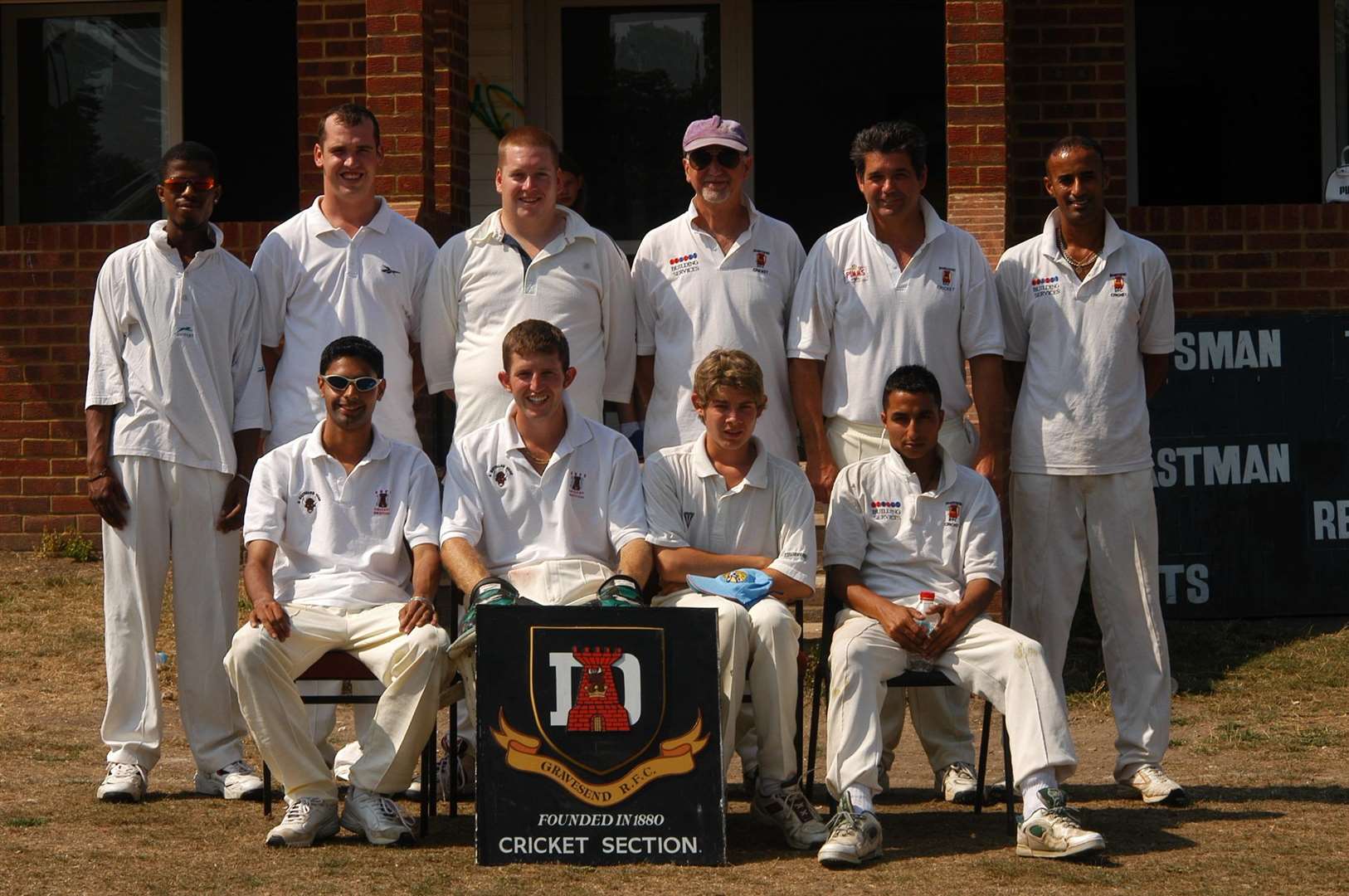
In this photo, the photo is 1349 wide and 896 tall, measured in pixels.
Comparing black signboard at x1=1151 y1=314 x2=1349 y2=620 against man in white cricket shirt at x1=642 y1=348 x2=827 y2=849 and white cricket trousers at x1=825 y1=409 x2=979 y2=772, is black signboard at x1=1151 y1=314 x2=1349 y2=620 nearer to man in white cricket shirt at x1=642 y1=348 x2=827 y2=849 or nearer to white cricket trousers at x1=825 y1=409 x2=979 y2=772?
white cricket trousers at x1=825 y1=409 x2=979 y2=772

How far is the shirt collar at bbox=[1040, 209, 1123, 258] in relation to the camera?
247 inches

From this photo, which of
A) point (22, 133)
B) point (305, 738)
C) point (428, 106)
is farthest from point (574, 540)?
point (22, 133)

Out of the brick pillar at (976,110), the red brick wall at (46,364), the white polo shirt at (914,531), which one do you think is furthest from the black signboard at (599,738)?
the red brick wall at (46,364)

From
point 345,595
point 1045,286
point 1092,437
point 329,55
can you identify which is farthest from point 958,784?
point 329,55

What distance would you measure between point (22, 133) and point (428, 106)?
11.5ft

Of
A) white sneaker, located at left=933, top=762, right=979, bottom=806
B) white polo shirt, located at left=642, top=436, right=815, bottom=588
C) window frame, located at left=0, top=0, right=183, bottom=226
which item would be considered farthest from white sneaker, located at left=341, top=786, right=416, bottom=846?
window frame, located at left=0, top=0, right=183, bottom=226

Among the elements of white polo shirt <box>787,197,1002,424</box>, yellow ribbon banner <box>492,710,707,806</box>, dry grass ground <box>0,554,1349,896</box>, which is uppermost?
white polo shirt <box>787,197,1002,424</box>

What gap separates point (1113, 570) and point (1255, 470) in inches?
125

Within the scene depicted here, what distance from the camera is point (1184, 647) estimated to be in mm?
8766

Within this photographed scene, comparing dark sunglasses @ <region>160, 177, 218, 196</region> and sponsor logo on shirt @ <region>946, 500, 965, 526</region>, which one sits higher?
dark sunglasses @ <region>160, 177, 218, 196</region>

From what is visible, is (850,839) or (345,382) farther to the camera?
(345,382)

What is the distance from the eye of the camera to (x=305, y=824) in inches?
215

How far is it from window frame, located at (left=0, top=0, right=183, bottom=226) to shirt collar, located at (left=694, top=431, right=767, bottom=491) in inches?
235

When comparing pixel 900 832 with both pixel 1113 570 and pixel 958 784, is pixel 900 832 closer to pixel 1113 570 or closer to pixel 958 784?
pixel 958 784
